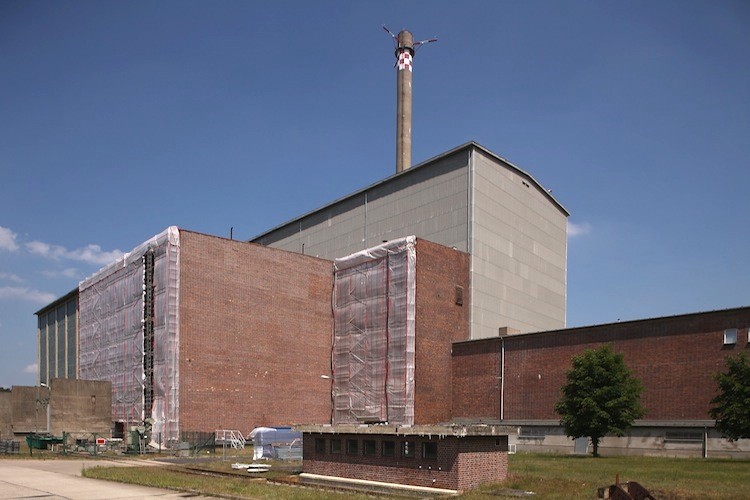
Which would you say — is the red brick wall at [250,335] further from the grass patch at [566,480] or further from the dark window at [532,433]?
the dark window at [532,433]

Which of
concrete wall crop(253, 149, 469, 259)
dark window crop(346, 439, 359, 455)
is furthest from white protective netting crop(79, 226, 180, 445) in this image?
dark window crop(346, 439, 359, 455)

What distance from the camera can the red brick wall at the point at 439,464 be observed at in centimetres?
2720

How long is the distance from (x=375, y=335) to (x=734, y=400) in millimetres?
30786

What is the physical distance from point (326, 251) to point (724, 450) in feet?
156

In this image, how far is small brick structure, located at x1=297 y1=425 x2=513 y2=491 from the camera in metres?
27.2

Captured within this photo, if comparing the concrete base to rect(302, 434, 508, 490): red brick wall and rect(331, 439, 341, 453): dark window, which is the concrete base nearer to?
rect(302, 434, 508, 490): red brick wall

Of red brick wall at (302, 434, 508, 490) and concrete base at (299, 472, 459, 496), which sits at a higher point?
red brick wall at (302, 434, 508, 490)

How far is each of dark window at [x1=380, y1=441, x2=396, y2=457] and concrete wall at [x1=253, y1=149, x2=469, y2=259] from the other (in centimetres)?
3479

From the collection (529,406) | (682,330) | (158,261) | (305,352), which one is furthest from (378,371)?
(682,330)

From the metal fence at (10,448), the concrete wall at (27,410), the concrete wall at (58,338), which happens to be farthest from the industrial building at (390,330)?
the concrete wall at (58,338)

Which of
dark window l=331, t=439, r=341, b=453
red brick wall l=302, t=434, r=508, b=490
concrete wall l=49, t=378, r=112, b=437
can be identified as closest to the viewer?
red brick wall l=302, t=434, r=508, b=490

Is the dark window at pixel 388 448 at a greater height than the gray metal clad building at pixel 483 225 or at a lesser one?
lesser

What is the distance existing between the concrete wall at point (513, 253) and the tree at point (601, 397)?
18.6m

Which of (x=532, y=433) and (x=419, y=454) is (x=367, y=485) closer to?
(x=419, y=454)
